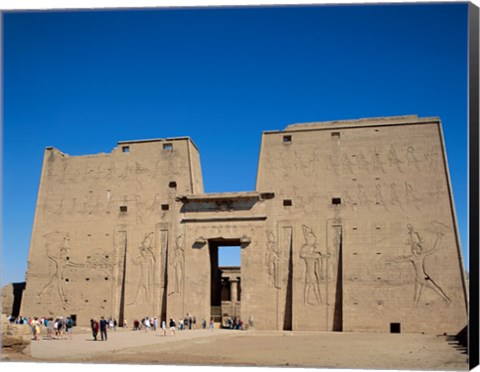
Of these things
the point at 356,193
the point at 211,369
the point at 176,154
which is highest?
the point at 176,154

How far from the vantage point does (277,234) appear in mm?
24328

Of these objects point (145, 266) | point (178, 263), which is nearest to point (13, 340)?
point (178, 263)

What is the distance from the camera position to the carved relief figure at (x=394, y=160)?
939 inches

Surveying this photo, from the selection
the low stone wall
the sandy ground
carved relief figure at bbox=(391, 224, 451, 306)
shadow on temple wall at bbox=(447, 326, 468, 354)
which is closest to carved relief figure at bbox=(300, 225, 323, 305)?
carved relief figure at bbox=(391, 224, 451, 306)

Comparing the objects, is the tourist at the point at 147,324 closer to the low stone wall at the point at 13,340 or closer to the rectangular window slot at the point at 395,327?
the rectangular window slot at the point at 395,327

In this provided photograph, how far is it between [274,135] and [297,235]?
13.2ft

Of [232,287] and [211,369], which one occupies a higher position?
[232,287]

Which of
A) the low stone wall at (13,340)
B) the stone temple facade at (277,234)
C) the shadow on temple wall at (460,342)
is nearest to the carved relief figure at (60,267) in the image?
the stone temple facade at (277,234)

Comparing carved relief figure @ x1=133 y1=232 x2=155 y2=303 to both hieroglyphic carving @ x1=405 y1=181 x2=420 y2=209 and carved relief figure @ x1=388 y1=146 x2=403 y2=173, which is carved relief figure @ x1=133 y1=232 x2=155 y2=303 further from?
hieroglyphic carving @ x1=405 y1=181 x2=420 y2=209

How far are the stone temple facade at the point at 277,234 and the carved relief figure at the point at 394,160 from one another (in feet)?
0.17

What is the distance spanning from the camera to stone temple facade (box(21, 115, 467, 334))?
23000mm

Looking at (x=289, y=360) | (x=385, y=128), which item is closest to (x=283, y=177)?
(x=385, y=128)

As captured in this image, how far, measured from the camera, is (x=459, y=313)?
22.3 metres

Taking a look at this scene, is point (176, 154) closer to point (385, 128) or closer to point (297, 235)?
point (297, 235)
